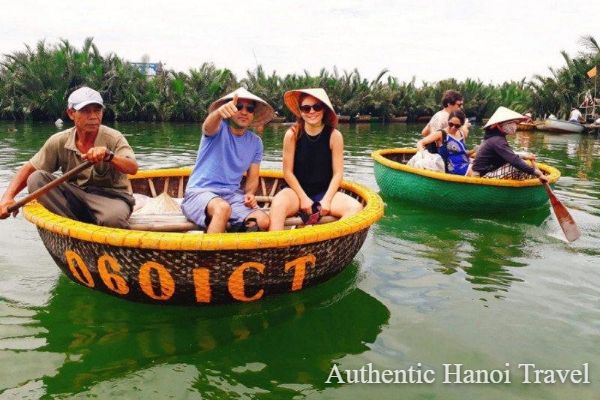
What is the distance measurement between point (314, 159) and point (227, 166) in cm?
63

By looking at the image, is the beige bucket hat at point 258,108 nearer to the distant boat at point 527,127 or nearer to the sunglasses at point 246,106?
the sunglasses at point 246,106

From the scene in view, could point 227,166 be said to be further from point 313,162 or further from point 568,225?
point 568,225

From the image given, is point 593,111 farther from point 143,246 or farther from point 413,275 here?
point 143,246

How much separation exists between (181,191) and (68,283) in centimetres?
171

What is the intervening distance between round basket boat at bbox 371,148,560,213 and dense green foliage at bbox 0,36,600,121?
17.9 meters

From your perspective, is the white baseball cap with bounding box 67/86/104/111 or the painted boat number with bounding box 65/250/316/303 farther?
the white baseball cap with bounding box 67/86/104/111

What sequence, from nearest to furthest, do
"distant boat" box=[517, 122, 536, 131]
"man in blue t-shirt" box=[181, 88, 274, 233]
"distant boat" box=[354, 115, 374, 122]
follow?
"man in blue t-shirt" box=[181, 88, 274, 233]
"distant boat" box=[517, 122, 536, 131]
"distant boat" box=[354, 115, 374, 122]

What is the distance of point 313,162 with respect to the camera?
3.71 metres

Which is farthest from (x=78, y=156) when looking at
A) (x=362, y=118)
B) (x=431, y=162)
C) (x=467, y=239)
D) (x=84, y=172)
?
(x=362, y=118)

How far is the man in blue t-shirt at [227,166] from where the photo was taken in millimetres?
3230

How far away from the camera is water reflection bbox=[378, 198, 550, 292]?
3949mm

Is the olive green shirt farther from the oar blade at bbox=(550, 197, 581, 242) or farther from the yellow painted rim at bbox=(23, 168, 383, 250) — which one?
the oar blade at bbox=(550, 197, 581, 242)

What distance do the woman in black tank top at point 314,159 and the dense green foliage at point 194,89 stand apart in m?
19.5

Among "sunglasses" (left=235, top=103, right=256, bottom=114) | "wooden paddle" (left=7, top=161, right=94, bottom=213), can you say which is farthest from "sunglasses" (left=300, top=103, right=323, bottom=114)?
"wooden paddle" (left=7, top=161, right=94, bottom=213)
